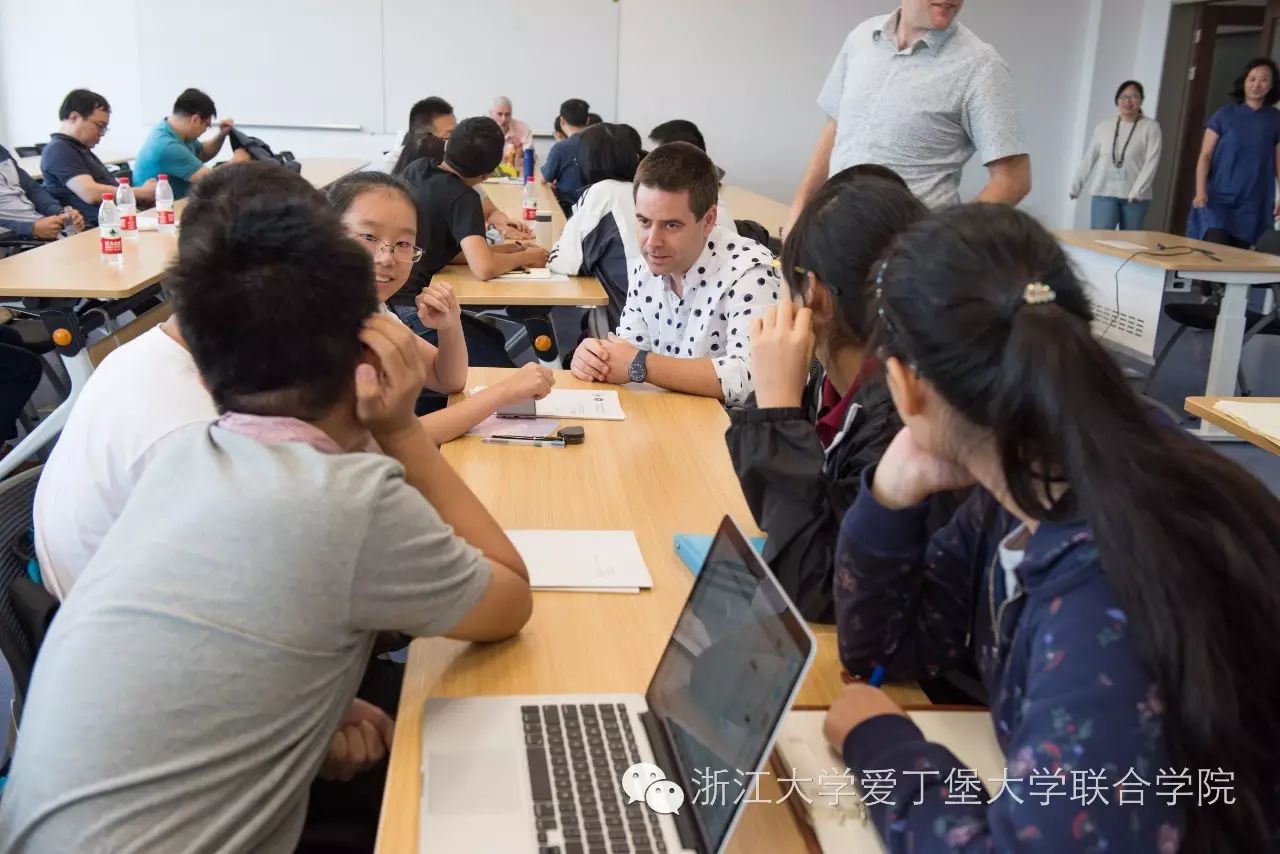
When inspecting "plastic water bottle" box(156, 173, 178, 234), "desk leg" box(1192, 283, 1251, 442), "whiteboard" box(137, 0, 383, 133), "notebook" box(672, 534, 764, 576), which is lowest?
"desk leg" box(1192, 283, 1251, 442)

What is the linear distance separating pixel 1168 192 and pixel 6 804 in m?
10.1

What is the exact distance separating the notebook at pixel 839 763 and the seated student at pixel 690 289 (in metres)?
1.26

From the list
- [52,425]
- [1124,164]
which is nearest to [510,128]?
[1124,164]

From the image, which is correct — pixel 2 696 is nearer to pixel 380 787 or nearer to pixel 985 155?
pixel 380 787

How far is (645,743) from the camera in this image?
41.0 inches

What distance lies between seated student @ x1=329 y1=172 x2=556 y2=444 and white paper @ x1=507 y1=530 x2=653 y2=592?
53 centimetres

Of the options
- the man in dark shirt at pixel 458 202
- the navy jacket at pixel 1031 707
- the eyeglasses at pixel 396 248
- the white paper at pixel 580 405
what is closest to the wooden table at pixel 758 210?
the man in dark shirt at pixel 458 202

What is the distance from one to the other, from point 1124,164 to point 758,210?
4.08 m

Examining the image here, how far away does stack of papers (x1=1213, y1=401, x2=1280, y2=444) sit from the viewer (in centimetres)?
217

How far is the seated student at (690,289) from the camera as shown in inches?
92.4

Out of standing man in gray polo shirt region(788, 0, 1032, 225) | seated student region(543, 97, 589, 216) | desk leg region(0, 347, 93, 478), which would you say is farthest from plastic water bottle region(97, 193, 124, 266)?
seated student region(543, 97, 589, 216)

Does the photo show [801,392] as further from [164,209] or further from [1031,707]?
[164,209]

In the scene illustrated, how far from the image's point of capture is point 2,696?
2.13m

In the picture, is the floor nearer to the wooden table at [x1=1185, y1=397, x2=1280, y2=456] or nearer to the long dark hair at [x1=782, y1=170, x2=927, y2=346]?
the wooden table at [x1=1185, y1=397, x2=1280, y2=456]
